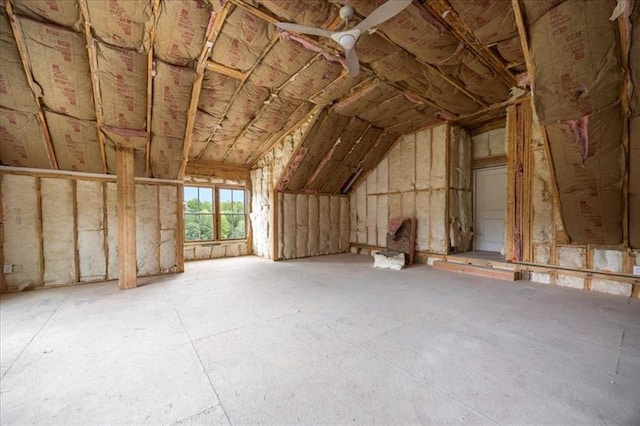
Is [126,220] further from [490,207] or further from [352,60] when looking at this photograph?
[490,207]

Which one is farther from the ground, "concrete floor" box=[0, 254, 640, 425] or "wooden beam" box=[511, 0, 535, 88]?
"wooden beam" box=[511, 0, 535, 88]

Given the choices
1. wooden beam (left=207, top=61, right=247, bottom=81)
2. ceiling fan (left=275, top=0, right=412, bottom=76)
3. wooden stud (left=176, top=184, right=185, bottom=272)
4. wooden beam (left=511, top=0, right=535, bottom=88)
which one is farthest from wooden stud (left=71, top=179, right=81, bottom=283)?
wooden beam (left=511, top=0, right=535, bottom=88)

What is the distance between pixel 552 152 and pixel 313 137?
421 cm

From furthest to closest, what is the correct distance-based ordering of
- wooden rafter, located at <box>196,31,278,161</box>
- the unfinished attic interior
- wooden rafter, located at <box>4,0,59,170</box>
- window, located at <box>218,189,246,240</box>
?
window, located at <box>218,189,246,240</box>
wooden rafter, located at <box>196,31,278,161</box>
wooden rafter, located at <box>4,0,59,170</box>
the unfinished attic interior

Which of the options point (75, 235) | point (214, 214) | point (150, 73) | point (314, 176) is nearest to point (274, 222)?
point (314, 176)

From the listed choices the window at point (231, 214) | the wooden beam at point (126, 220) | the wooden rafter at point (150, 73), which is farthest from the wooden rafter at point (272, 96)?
the wooden beam at point (126, 220)

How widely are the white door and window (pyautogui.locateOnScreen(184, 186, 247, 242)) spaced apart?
6.63m

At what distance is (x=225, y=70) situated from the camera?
13.3 ft

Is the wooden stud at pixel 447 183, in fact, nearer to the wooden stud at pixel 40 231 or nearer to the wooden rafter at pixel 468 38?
the wooden rafter at pixel 468 38

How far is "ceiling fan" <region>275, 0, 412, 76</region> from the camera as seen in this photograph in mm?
2286

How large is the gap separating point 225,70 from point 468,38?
11.5ft

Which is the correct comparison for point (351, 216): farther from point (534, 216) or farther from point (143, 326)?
point (143, 326)

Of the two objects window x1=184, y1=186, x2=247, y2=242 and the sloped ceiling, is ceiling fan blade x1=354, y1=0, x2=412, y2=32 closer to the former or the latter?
the sloped ceiling

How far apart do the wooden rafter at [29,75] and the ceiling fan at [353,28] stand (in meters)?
3.03
